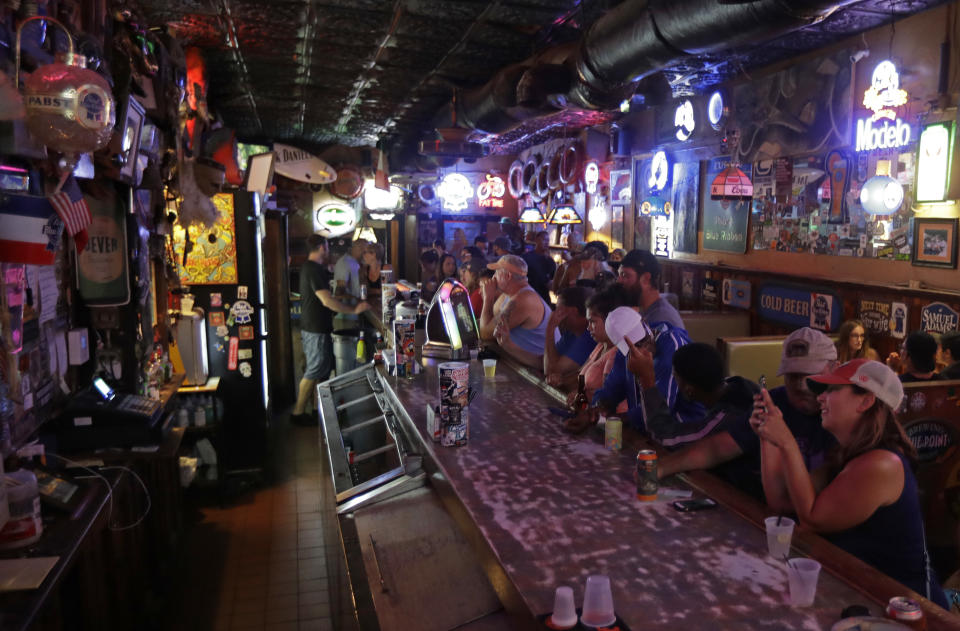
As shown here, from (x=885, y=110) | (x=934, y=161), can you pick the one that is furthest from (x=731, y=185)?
(x=934, y=161)

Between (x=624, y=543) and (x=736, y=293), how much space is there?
716cm


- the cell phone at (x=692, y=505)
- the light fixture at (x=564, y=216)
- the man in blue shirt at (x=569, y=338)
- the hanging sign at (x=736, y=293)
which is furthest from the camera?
the light fixture at (x=564, y=216)

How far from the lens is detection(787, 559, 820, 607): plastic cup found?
1686mm

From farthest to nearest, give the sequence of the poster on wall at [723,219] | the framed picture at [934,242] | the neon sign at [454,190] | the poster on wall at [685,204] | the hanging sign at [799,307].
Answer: the neon sign at [454,190], the poster on wall at [685,204], the poster on wall at [723,219], the hanging sign at [799,307], the framed picture at [934,242]

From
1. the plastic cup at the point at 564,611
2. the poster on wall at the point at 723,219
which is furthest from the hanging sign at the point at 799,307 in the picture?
the plastic cup at the point at 564,611

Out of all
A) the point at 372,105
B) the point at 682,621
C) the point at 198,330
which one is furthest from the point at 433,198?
the point at 682,621

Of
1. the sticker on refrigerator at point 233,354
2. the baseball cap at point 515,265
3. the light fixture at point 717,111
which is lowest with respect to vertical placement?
the sticker on refrigerator at point 233,354

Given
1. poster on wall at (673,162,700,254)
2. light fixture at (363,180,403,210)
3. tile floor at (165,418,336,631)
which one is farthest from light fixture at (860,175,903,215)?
light fixture at (363,180,403,210)

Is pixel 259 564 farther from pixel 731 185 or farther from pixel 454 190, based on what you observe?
pixel 454 190

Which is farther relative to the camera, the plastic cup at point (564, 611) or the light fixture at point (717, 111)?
the light fixture at point (717, 111)

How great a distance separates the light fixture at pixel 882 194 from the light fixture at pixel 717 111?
287 centimetres

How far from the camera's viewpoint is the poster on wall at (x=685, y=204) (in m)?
9.75

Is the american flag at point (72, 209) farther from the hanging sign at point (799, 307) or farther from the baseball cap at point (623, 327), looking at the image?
the hanging sign at point (799, 307)

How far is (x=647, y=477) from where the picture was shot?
2.31 meters
